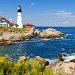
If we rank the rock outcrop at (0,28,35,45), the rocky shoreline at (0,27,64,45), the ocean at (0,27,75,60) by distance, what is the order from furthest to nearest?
the rocky shoreline at (0,27,64,45) → the rock outcrop at (0,28,35,45) → the ocean at (0,27,75,60)

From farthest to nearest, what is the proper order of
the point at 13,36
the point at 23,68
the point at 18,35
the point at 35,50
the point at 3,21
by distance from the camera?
the point at 3,21, the point at 18,35, the point at 13,36, the point at 35,50, the point at 23,68

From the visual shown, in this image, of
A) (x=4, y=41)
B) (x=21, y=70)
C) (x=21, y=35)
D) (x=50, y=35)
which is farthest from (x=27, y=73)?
(x=50, y=35)

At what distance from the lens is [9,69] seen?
77.1 ft

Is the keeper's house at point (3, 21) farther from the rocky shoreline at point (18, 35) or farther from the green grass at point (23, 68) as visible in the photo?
the green grass at point (23, 68)

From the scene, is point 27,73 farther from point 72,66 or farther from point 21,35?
point 21,35

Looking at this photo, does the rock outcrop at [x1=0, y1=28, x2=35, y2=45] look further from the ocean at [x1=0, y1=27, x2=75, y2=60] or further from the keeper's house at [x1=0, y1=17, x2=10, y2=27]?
the keeper's house at [x1=0, y1=17, x2=10, y2=27]

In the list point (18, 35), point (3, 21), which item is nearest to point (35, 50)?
point (18, 35)

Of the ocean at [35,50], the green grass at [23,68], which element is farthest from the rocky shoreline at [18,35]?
the green grass at [23,68]

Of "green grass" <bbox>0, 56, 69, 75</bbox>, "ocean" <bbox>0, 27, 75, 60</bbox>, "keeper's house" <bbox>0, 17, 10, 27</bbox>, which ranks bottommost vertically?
"ocean" <bbox>0, 27, 75, 60</bbox>

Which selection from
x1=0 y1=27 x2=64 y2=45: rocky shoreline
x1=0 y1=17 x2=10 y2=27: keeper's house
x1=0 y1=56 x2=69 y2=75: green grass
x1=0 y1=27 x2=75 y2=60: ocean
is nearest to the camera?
x1=0 y1=56 x2=69 y2=75: green grass

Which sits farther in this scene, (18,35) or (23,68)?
(18,35)

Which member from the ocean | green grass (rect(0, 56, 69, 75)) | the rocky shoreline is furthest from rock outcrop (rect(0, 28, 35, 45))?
green grass (rect(0, 56, 69, 75))

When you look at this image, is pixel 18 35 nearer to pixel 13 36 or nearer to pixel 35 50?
pixel 13 36

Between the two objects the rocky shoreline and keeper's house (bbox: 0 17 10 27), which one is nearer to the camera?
the rocky shoreline
